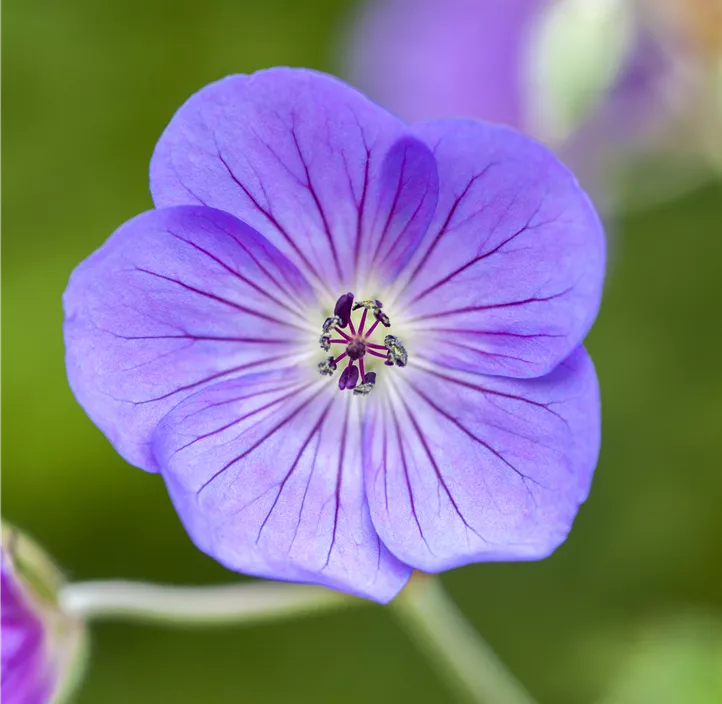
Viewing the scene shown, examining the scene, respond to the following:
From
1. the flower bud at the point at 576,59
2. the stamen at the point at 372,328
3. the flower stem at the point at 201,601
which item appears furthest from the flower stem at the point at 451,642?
the flower bud at the point at 576,59

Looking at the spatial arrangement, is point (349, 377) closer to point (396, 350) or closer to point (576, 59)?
point (396, 350)

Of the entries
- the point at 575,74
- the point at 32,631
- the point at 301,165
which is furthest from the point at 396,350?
the point at 575,74

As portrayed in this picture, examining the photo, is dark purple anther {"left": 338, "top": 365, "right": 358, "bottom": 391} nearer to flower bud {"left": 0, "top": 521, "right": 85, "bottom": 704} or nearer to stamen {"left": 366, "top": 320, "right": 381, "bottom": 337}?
stamen {"left": 366, "top": 320, "right": 381, "bottom": 337}

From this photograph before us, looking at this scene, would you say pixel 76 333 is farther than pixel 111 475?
No

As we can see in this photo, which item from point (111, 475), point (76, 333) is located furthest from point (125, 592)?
point (111, 475)

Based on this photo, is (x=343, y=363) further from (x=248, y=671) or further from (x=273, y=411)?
(x=248, y=671)
